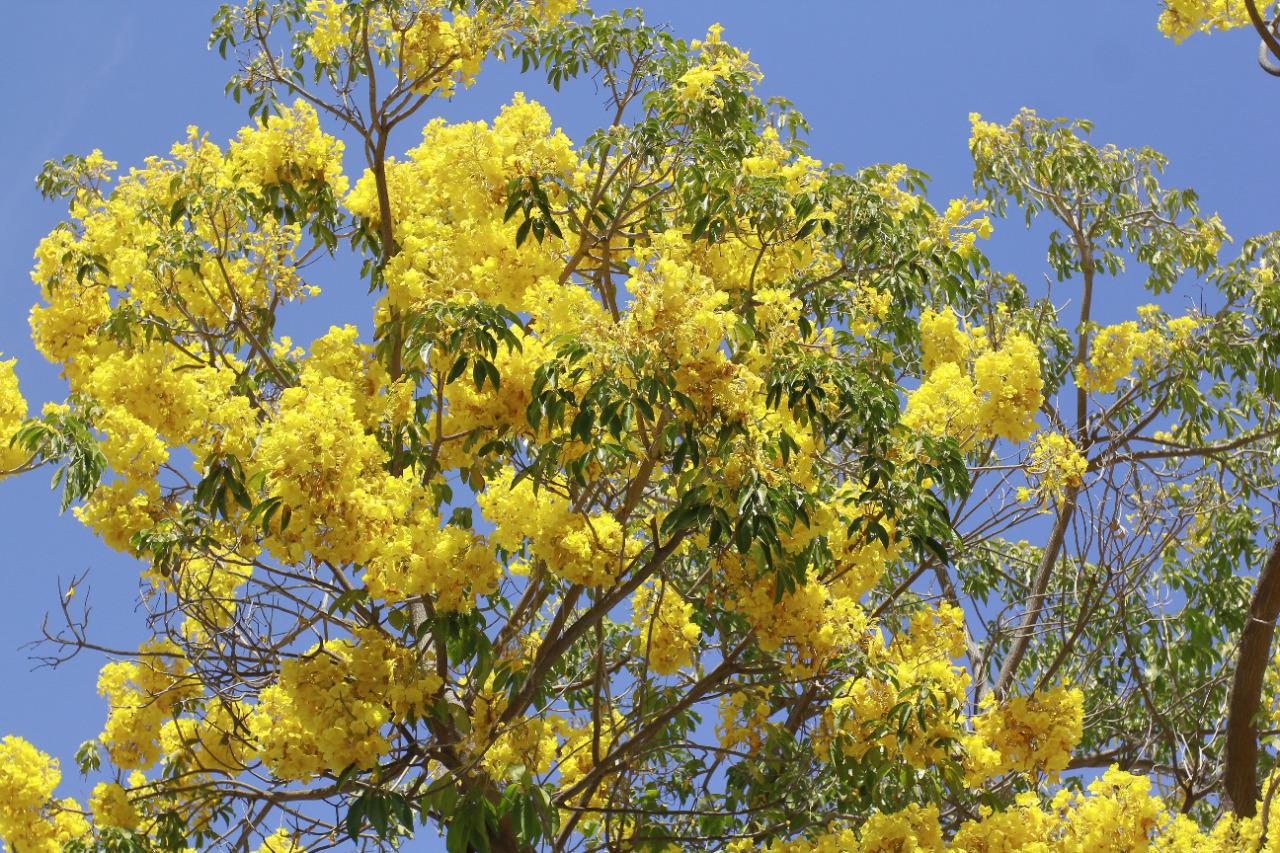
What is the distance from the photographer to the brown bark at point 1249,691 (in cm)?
741

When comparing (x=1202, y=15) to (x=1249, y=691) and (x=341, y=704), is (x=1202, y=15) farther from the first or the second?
(x=341, y=704)

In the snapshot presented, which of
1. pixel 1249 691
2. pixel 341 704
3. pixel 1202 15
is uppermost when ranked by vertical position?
pixel 1202 15

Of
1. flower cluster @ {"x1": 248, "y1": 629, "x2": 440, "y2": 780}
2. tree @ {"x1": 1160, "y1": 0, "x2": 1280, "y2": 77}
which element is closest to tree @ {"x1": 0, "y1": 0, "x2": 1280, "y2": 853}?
flower cluster @ {"x1": 248, "y1": 629, "x2": 440, "y2": 780}

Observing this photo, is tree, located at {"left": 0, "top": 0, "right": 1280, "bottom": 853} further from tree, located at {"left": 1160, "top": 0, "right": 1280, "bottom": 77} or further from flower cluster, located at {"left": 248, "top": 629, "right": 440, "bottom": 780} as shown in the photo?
tree, located at {"left": 1160, "top": 0, "right": 1280, "bottom": 77}

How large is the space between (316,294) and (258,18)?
1.52 m

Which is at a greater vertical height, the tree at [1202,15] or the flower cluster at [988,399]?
the tree at [1202,15]

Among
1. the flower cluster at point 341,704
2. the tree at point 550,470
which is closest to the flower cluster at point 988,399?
the tree at point 550,470

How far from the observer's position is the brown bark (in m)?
7.41

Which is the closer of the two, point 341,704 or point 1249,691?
point 341,704

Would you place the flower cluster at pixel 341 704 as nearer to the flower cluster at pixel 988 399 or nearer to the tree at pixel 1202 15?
the flower cluster at pixel 988 399

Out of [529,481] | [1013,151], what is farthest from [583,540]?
[1013,151]

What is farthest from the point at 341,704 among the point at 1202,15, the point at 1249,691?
the point at 1202,15

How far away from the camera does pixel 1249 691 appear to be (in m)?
7.45

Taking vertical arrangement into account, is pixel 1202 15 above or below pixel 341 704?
above
